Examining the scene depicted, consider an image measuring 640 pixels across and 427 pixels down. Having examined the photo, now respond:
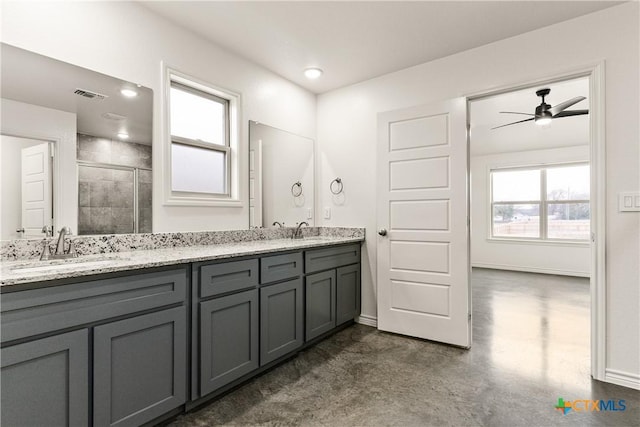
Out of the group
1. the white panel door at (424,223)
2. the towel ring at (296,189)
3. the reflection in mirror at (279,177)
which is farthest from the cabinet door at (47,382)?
the white panel door at (424,223)

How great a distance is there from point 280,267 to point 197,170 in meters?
1.07

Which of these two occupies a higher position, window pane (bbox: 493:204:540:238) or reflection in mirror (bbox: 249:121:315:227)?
reflection in mirror (bbox: 249:121:315:227)

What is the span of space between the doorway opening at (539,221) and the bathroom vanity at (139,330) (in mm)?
1914

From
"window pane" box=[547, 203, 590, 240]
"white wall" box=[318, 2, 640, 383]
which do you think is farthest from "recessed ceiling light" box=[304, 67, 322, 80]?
"window pane" box=[547, 203, 590, 240]

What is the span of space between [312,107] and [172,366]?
9.79ft

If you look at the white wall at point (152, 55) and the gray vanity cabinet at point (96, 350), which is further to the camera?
the white wall at point (152, 55)

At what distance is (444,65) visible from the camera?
301 centimetres

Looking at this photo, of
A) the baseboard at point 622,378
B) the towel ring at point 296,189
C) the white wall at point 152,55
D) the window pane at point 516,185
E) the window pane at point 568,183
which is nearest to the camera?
the white wall at point 152,55

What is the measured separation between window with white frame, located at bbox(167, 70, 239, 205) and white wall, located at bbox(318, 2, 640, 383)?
131cm

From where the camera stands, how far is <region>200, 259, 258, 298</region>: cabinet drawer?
6.24ft

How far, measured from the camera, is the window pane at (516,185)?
6.77 m

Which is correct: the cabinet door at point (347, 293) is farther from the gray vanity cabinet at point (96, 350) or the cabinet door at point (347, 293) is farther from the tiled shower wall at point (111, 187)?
the tiled shower wall at point (111, 187)

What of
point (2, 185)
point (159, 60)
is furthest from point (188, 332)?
point (159, 60)

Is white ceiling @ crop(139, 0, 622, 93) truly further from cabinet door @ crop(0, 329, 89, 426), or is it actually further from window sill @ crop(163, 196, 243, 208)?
cabinet door @ crop(0, 329, 89, 426)
